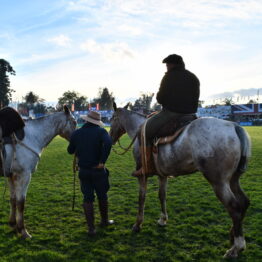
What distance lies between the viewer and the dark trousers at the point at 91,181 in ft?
17.4

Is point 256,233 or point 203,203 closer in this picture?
point 256,233

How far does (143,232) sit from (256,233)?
2.15m

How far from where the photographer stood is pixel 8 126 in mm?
5035

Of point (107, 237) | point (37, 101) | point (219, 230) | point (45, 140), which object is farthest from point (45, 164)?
point (37, 101)

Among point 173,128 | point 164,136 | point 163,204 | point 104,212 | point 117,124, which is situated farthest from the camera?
point 117,124

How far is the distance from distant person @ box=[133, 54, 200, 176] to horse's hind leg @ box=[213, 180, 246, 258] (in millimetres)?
1422

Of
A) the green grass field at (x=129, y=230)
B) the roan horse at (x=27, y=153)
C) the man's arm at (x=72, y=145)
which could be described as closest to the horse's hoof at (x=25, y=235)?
the roan horse at (x=27, y=153)

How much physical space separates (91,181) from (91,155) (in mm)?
561

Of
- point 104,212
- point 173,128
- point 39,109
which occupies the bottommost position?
point 104,212

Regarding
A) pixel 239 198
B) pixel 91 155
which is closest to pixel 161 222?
pixel 239 198

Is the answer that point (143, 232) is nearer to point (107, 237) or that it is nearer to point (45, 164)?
point (107, 237)

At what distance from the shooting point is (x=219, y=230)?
523 cm

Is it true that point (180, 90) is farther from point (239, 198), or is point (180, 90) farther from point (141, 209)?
point (141, 209)

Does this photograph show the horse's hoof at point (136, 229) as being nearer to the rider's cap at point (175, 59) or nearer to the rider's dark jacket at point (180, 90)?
the rider's dark jacket at point (180, 90)
